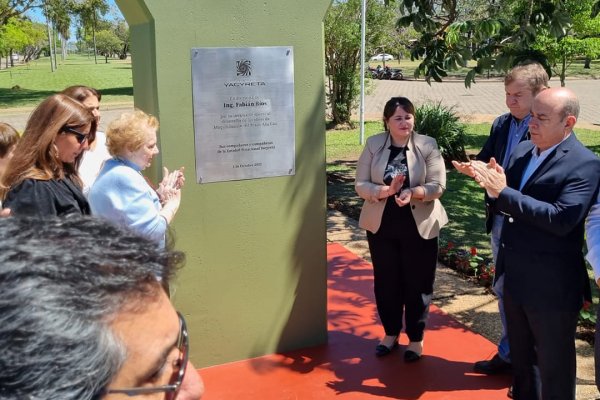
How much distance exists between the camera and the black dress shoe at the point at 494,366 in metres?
4.00

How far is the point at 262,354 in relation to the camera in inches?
169

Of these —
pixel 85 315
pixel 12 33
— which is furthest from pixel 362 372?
pixel 12 33

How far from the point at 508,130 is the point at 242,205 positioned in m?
1.81

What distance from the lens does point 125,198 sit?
10.3ft

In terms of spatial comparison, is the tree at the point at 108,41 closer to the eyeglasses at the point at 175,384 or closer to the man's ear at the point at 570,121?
the man's ear at the point at 570,121

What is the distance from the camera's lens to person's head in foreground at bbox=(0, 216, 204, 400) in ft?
2.98

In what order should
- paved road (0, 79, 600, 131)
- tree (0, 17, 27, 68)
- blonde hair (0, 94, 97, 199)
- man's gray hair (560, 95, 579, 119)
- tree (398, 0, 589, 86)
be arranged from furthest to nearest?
1. tree (0, 17, 27, 68)
2. paved road (0, 79, 600, 131)
3. tree (398, 0, 589, 86)
4. man's gray hair (560, 95, 579, 119)
5. blonde hair (0, 94, 97, 199)

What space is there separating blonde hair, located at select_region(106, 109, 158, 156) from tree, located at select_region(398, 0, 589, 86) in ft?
9.68

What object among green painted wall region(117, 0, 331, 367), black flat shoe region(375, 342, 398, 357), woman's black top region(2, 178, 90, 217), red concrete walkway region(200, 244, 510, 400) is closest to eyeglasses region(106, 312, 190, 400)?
woman's black top region(2, 178, 90, 217)

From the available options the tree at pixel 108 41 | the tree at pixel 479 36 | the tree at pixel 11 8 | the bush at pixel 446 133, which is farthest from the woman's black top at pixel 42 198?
the tree at pixel 108 41

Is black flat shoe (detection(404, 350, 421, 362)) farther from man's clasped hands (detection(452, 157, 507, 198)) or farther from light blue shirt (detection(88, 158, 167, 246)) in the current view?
light blue shirt (detection(88, 158, 167, 246))

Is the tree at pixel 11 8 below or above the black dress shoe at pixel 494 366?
above

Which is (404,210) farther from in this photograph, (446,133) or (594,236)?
(446,133)

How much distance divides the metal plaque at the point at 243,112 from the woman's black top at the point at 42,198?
3.40ft
